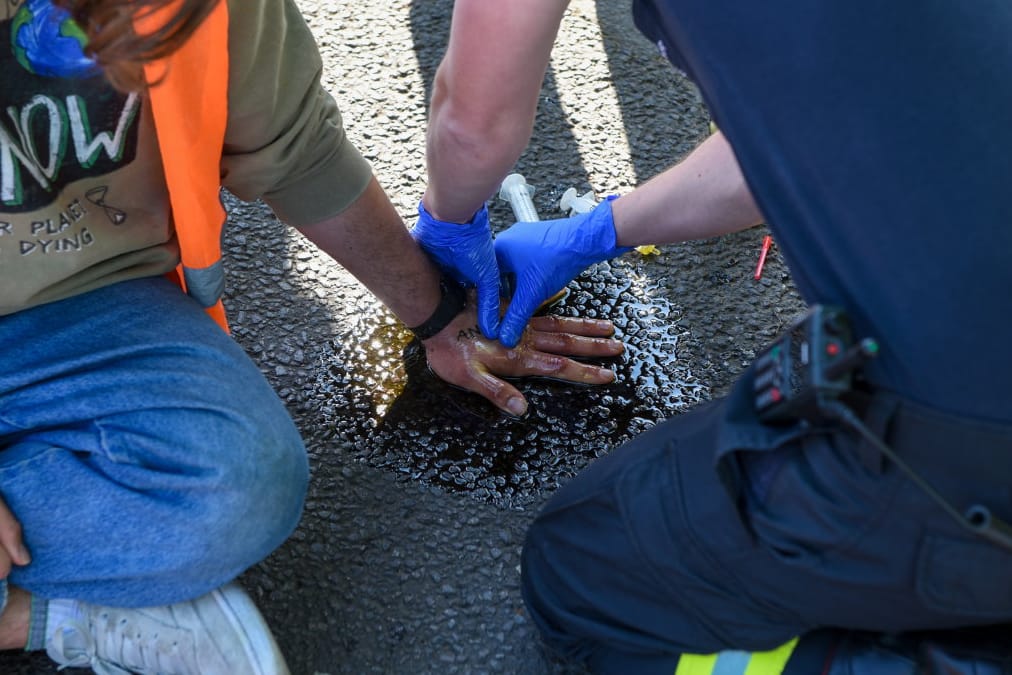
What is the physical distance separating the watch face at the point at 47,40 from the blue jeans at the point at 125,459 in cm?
31

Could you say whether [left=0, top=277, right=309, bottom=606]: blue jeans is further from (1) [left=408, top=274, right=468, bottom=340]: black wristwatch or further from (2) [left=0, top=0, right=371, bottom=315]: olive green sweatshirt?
(1) [left=408, top=274, right=468, bottom=340]: black wristwatch

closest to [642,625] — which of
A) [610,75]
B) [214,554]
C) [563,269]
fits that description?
[214,554]

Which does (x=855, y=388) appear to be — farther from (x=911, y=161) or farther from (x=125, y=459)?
(x=125, y=459)

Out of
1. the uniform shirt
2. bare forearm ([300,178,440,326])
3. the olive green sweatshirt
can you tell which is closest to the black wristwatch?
bare forearm ([300,178,440,326])

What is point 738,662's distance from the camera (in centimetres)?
118

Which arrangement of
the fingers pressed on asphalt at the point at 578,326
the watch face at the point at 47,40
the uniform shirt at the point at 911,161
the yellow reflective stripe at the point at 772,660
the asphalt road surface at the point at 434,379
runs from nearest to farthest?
the uniform shirt at the point at 911,161, the watch face at the point at 47,40, the yellow reflective stripe at the point at 772,660, the asphalt road surface at the point at 434,379, the fingers pressed on asphalt at the point at 578,326

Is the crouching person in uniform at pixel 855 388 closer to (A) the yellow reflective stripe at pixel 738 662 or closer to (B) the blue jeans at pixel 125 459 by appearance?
(A) the yellow reflective stripe at pixel 738 662

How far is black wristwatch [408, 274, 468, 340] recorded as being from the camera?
1.71 meters

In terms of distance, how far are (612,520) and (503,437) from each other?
1.70 ft

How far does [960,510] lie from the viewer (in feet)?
3.03

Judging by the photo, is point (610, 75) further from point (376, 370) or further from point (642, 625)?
point (642, 625)

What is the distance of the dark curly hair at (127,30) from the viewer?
972mm

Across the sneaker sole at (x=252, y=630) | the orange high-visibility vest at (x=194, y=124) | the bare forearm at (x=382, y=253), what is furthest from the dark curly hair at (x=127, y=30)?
the sneaker sole at (x=252, y=630)

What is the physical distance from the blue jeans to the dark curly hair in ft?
1.23
